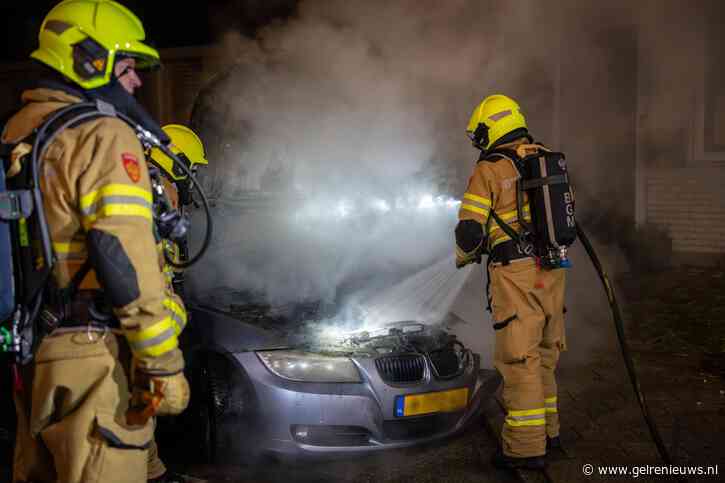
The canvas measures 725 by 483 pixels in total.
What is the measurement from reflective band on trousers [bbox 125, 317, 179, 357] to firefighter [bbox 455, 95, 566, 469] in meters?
1.95

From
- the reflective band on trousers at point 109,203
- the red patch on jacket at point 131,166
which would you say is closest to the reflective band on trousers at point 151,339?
the reflective band on trousers at point 109,203

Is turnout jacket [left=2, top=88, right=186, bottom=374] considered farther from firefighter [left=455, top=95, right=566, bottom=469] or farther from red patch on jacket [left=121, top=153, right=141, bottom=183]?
firefighter [left=455, top=95, right=566, bottom=469]

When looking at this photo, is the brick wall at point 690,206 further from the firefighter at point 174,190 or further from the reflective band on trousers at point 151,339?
the reflective band on trousers at point 151,339

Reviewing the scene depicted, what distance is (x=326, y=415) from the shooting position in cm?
336

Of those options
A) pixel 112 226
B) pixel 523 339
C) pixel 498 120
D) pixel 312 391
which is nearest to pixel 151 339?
pixel 112 226

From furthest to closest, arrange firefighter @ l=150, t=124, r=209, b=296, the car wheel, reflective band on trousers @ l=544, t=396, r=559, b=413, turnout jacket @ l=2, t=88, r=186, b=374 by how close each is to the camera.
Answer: reflective band on trousers @ l=544, t=396, r=559, b=413
firefighter @ l=150, t=124, r=209, b=296
the car wheel
turnout jacket @ l=2, t=88, r=186, b=374

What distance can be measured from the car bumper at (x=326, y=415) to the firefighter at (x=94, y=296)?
1090 mm

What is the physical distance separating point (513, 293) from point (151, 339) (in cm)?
208

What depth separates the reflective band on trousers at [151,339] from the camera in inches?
83.1

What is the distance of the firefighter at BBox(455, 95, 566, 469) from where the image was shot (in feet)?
11.5

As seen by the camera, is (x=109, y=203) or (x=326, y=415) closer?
(x=109, y=203)

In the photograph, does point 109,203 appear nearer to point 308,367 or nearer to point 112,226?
point 112,226

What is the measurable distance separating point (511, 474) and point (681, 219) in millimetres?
7152

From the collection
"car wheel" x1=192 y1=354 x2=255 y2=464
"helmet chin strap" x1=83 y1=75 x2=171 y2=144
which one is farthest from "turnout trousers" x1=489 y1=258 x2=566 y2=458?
"helmet chin strap" x1=83 y1=75 x2=171 y2=144
